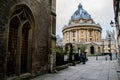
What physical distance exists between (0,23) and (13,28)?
5.91 feet

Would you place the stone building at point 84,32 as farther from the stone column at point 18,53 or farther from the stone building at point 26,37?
the stone column at point 18,53

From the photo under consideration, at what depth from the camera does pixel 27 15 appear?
36.0 feet

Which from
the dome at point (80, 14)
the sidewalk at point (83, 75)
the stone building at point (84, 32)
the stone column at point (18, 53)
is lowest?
the sidewalk at point (83, 75)

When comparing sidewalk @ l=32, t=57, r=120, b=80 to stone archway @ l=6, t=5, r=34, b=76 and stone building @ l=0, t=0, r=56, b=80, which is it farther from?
stone archway @ l=6, t=5, r=34, b=76

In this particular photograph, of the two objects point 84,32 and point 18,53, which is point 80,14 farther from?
point 18,53

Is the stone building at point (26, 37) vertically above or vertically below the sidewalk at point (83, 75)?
above

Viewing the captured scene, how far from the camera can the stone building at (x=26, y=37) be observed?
8.22 m

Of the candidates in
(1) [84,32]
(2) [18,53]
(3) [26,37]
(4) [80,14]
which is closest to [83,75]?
(3) [26,37]

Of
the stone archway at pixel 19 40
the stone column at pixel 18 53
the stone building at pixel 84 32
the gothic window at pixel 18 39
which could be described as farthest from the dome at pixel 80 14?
the stone column at pixel 18 53

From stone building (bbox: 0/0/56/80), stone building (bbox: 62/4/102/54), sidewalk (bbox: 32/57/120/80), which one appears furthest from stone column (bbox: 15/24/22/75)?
stone building (bbox: 62/4/102/54)

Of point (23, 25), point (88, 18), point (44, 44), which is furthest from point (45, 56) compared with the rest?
point (88, 18)

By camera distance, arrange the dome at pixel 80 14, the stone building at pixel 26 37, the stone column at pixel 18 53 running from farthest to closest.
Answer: the dome at pixel 80 14
the stone column at pixel 18 53
the stone building at pixel 26 37

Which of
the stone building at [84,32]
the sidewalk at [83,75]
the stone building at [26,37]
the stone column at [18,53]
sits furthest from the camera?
the stone building at [84,32]

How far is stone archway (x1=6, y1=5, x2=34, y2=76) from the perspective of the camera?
9.30m
